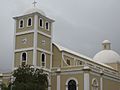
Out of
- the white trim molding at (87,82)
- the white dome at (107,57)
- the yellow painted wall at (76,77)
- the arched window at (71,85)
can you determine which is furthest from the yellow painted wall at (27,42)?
the white dome at (107,57)

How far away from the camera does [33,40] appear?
197 ft

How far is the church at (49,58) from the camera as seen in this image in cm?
5859

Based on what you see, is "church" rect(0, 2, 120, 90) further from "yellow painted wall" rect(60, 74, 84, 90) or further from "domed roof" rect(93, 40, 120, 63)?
"domed roof" rect(93, 40, 120, 63)

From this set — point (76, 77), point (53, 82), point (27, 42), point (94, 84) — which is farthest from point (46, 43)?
point (94, 84)

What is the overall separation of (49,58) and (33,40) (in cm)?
491

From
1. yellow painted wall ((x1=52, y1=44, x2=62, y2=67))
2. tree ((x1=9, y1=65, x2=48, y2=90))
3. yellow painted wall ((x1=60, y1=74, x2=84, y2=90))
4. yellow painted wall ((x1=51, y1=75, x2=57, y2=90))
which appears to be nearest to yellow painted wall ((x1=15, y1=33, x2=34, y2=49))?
yellow painted wall ((x1=52, y1=44, x2=62, y2=67))

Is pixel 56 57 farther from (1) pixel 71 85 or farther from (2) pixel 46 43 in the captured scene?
(1) pixel 71 85

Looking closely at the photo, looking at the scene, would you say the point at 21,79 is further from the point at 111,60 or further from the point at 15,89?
the point at 111,60

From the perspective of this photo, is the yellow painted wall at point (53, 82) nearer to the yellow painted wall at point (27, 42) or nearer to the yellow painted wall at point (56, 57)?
the yellow painted wall at point (56, 57)

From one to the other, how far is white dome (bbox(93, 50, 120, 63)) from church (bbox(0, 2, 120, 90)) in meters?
16.2

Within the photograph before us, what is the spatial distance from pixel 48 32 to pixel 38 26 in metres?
3.25

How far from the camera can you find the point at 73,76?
59031 mm

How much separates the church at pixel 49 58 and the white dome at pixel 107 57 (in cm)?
1623

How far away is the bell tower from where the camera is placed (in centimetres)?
5997
